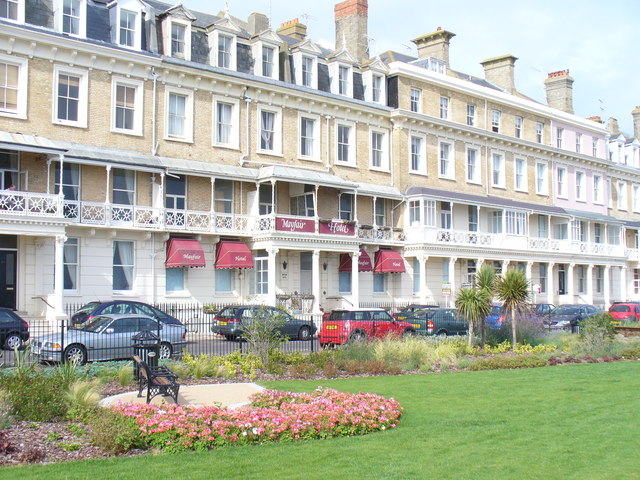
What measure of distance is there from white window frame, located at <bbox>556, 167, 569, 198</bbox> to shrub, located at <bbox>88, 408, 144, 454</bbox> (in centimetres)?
4456

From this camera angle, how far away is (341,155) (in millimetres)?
37844

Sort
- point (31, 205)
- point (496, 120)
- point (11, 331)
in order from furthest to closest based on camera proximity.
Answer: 1. point (496, 120)
2. point (31, 205)
3. point (11, 331)

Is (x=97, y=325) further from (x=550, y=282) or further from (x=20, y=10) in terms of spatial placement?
(x=550, y=282)

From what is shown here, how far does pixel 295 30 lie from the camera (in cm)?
4019

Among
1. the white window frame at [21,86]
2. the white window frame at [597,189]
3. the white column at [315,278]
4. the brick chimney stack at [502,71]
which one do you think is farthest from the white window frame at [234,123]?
the white window frame at [597,189]

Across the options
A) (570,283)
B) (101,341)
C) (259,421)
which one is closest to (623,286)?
(570,283)

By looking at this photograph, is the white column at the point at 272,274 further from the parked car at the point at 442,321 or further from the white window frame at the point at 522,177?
the white window frame at the point at 522,177

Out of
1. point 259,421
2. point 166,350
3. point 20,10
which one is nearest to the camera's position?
point 259,421

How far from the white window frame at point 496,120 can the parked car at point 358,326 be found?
2105 centimetres

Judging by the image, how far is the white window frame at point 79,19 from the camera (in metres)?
28.3

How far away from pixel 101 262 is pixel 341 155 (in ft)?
44.9

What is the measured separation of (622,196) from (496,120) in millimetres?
18081

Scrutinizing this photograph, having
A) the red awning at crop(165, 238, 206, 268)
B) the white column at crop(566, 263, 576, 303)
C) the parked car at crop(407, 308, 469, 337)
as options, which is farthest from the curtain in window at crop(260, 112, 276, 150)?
the white column at crop(566, 263, 576, 303)

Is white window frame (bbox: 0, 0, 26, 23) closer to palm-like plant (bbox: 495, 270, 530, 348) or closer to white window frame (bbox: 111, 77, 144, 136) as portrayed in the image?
white window frame (bbox: 111, 77, 144, 136)
